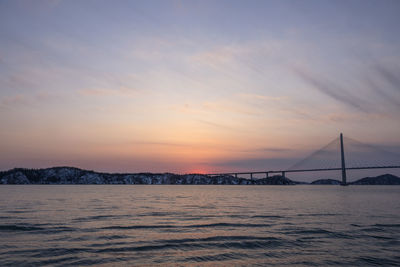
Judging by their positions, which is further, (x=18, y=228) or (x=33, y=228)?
(x=33, y=228)

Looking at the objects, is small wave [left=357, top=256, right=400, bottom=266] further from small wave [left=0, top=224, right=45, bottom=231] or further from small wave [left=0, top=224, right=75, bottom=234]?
small wave [left=0, top=224, right=45, bottom=231]

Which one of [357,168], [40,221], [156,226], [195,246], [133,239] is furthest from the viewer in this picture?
[357,168]

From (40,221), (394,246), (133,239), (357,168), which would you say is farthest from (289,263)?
(357,168)

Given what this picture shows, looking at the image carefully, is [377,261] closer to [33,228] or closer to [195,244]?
[195,244]

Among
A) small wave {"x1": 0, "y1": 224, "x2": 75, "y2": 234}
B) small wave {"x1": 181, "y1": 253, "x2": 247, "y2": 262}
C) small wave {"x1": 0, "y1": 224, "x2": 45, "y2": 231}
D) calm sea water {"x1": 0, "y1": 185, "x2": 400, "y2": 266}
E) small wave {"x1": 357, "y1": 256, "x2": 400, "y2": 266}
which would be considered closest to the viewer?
small wave {"x1": 357, "y1": 256, "x2": 400, "y2": 266}

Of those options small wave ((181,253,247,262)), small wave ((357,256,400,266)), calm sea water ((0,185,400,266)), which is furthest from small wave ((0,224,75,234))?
small wave ((357,256,400,266))

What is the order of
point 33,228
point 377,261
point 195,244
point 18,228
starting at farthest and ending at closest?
point 33,228 → point 18,228 → point 195,244 → point 377,261

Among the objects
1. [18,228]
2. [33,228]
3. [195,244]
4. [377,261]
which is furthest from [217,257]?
[18,228]

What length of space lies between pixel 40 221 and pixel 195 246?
15031 millimetres

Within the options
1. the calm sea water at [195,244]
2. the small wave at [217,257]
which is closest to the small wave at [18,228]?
the calm sea water at [195,244]

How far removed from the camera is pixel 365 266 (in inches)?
477

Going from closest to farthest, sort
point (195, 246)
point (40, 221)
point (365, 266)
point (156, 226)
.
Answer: point (365, 266), point (195, 246), point (156, 226), point (40, 221)

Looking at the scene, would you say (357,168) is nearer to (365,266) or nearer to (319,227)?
(319,227)

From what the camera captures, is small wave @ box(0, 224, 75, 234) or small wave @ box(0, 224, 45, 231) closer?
small wave @ box(0, 224, 75, 234)
